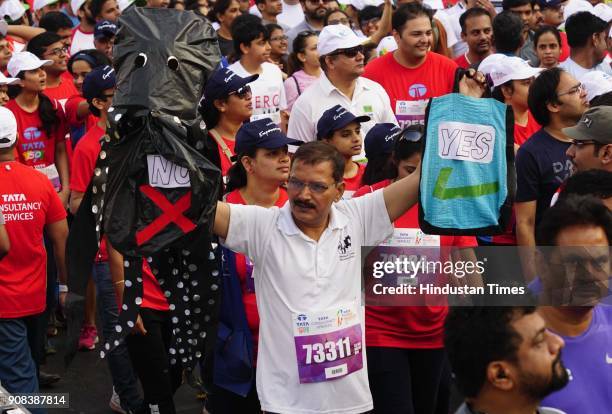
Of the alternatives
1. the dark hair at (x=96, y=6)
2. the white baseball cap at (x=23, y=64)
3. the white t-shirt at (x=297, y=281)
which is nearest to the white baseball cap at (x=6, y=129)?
the white baseball cap at (x=23, y=64)

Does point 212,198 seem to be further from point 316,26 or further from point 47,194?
point 316,26

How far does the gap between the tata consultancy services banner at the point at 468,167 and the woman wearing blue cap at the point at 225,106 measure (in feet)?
8.82

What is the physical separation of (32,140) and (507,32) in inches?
154

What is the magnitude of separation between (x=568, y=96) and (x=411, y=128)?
1309mm

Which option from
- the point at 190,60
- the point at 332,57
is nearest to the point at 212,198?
the point at 190,60

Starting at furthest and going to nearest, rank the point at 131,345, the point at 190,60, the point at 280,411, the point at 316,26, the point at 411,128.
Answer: the point at 316,26
the point at 131,345
the point at 411,128
the point at 280,411
the point at 190,60

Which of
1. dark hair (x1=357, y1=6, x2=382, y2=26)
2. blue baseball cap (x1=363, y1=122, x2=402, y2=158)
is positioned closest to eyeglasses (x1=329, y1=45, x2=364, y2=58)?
blue baseball cap (x1=363, y1=122, x2=402, y2=158)

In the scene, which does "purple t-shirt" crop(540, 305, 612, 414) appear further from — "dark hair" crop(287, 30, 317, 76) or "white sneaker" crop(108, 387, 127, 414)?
"dark hair" crop(287, 30, 317, 76)

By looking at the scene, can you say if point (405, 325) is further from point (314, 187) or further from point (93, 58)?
point (93, 58)

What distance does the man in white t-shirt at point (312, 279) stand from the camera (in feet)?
14.8

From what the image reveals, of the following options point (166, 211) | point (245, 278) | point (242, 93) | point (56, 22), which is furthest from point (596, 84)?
point (56, 22)

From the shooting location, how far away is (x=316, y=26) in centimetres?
1159

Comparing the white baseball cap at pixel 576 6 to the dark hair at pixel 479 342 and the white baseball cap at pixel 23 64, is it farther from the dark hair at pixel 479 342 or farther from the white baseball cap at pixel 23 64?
the dark hair at pixel 479 342

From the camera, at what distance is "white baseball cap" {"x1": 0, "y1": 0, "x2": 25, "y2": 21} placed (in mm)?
11359
